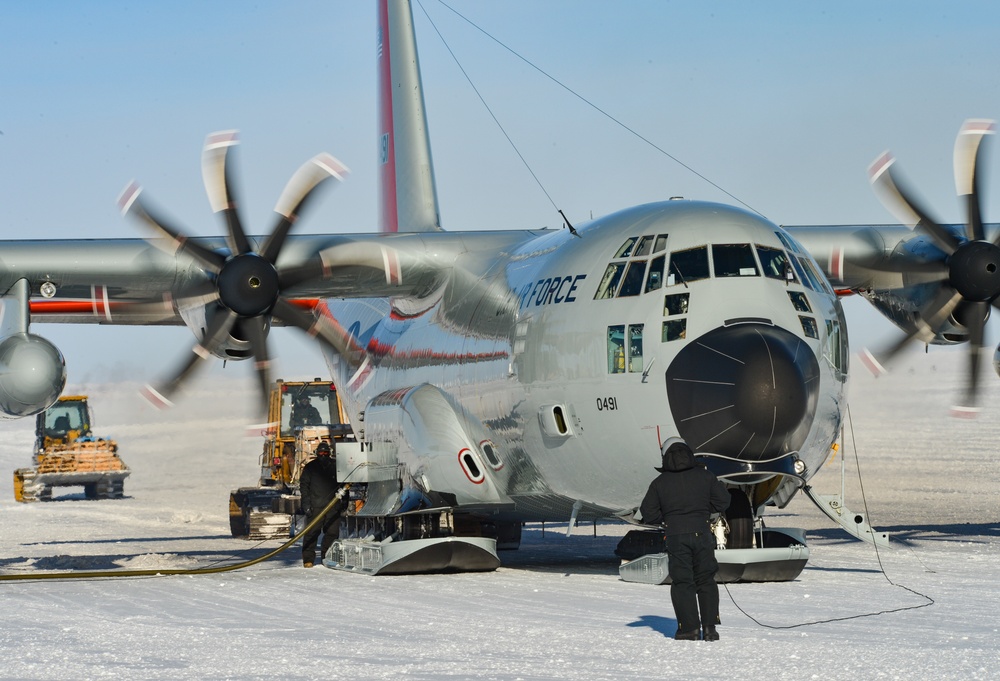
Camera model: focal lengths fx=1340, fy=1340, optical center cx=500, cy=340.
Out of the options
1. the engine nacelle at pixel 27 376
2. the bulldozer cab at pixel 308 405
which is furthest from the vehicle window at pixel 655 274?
the bulldozer cab at pixel 308 405

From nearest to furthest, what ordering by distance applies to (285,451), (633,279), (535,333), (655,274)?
(655,274)
(633,279)
(535,333)
(285,451)

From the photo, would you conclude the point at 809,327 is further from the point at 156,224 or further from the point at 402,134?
the point at 402,134

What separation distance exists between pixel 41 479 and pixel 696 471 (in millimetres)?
31497

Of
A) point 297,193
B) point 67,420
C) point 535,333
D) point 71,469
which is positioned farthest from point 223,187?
point 67,420

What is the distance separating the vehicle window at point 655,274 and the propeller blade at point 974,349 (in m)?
5.91

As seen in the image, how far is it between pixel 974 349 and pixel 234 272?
9.21 meters

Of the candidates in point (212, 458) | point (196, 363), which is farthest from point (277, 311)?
point (212, 458)

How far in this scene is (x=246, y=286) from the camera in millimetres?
15312

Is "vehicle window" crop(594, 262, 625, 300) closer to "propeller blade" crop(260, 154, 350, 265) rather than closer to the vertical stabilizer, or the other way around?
"propeller blade" crop(260, 154, 350, 265)

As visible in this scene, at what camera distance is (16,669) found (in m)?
8.75

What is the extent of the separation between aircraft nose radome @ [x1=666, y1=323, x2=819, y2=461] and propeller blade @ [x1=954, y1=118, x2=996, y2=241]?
6.13 meters

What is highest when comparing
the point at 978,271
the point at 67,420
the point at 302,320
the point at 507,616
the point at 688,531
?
the point at 978,271

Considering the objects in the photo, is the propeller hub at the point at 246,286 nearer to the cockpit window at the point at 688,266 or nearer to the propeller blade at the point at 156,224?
the propeller blade at the point at 156,224

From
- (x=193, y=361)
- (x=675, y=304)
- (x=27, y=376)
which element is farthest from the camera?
(x=193, y=361)
